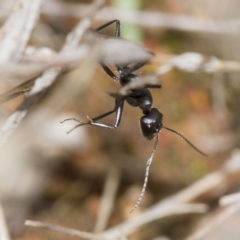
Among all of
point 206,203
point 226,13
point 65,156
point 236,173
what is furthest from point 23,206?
point 226,13

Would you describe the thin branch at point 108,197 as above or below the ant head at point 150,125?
below

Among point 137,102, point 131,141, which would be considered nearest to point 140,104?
point 137,102

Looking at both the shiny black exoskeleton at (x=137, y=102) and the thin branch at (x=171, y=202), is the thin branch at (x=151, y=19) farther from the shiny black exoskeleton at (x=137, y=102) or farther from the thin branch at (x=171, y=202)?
the thin branch at (x=171, y=202)

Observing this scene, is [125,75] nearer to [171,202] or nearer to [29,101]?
[171,202]

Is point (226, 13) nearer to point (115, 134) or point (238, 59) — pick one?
point (238, 59)

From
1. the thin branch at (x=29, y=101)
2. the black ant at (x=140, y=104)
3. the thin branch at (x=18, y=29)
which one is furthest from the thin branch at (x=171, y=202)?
the thin branch at (x=18, y=29)

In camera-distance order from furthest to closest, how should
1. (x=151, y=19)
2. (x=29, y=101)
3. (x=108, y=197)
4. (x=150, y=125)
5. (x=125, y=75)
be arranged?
(x=151, y=19), (x=108, y=197), (x=125, y=75), (x=150, y=125), (x=29, y=101)

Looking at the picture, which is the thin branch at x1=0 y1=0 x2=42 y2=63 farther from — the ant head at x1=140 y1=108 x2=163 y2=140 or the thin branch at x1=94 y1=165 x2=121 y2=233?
the thin branch at x1=94 y1=165 x2=121 y2=233
